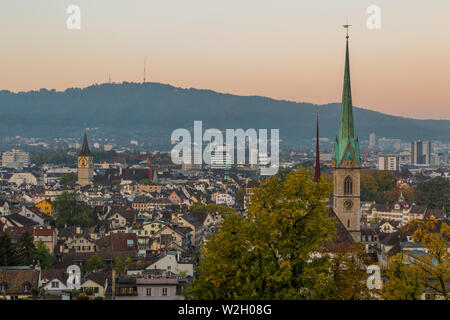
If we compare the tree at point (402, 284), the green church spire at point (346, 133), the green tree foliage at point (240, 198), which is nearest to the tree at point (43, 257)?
the green church spire at point (346, 133)

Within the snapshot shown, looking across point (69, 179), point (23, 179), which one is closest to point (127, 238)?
point (69, 179)

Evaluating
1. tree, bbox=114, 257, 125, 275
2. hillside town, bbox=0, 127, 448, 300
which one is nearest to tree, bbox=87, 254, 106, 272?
hillside town, bbox=0, 127, 448, 300

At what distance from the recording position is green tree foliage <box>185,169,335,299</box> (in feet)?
57.3

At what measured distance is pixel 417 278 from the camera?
53.5 feet

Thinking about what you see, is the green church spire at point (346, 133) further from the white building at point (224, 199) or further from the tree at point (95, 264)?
the white building at point (224, 199)

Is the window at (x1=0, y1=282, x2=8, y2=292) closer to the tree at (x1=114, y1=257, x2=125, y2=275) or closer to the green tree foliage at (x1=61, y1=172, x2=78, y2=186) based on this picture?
the tree at (x1=114, y1=257, x2=125, y2=275)

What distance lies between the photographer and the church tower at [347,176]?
44531mm

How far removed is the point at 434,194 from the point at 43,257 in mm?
66436

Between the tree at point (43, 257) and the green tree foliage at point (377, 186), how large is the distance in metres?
58.3

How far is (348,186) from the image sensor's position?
4516 centimetres

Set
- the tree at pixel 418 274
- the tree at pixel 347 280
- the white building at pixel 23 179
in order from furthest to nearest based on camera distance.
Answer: the white building at pixel 23 179 < the tree at pixel 347 280 < the tree at pixel 418 274

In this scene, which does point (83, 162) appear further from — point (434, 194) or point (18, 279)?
point (18, 279)

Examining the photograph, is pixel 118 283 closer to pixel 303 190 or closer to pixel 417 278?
pixel 303 190
